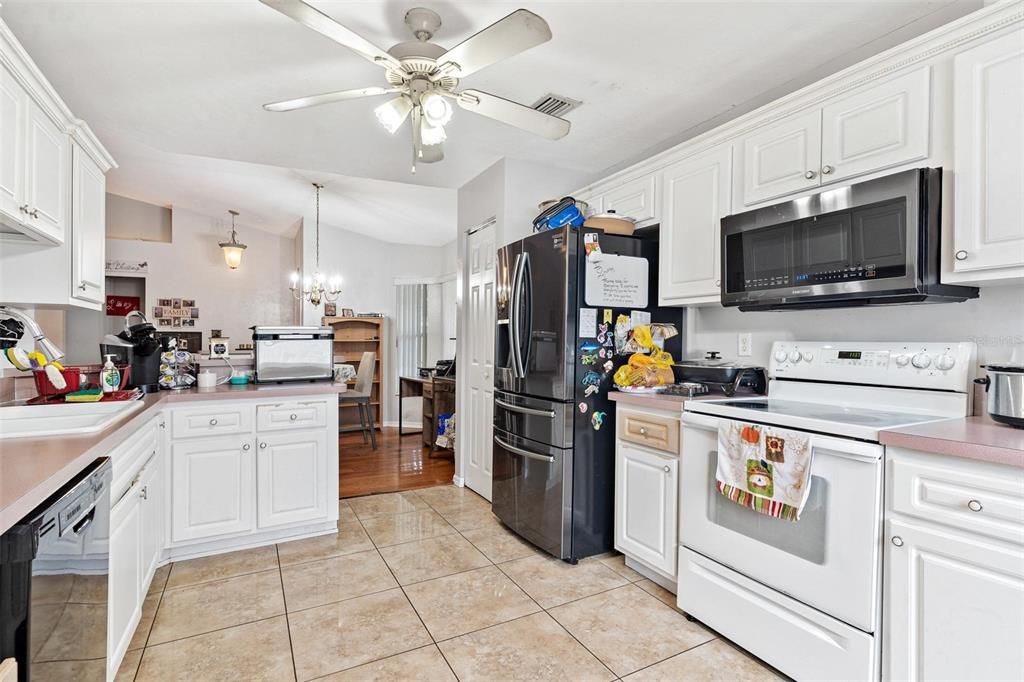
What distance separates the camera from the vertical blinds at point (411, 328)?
696 centimetres

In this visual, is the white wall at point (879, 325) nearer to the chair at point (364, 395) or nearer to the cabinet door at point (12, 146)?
the cabinet door at point (12, 146)

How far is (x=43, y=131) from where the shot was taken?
2117 millimetres

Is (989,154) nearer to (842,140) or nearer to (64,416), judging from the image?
(842,140)

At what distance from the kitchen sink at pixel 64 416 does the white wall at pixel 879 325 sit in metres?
2.70

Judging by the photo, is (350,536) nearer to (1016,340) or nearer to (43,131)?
(43,131)

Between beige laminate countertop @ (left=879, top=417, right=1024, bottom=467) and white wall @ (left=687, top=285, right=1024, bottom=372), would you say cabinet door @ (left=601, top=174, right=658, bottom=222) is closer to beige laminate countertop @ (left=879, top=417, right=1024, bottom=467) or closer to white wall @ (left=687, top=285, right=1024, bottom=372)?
white wall @ (left=687, top=285, right=1024, bottom=372)

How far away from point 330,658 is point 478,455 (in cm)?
198

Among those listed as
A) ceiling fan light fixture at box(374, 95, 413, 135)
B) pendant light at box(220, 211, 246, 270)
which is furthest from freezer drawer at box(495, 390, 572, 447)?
pendant light at box(220, 211, 246, 270)

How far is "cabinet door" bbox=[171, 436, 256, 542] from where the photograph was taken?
2582 millimetres

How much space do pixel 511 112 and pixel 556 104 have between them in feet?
2.52

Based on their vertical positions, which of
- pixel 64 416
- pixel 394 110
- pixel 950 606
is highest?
pixel 394 110

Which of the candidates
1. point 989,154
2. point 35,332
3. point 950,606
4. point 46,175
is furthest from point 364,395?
point 989,154

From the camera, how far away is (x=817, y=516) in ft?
5.28

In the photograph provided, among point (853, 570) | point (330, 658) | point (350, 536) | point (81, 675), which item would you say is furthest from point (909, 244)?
point (350, 536)
